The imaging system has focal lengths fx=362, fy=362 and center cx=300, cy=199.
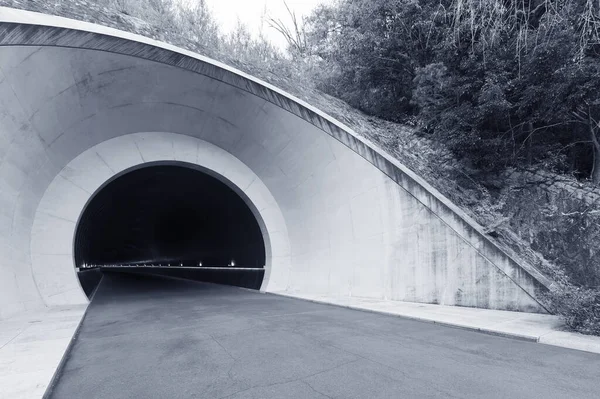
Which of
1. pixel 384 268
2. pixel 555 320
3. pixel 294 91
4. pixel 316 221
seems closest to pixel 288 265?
pixel 316 221

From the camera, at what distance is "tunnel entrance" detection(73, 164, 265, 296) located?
667 inches

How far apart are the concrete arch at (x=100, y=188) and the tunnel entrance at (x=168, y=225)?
0.77 metres

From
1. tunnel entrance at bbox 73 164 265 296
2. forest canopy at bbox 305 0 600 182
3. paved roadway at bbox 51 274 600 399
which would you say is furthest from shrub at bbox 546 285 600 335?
tunnel entrance at bbox 73 164 265 296

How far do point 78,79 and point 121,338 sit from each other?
6.56 meters

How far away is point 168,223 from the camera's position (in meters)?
28.0

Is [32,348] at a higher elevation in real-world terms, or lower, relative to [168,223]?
lower

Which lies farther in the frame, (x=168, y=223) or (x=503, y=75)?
(x=168, y=223)

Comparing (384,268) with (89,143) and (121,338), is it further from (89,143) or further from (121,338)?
(89,143)

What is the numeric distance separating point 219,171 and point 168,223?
16.8m

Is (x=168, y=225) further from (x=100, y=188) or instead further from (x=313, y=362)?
(x=313, y=362)

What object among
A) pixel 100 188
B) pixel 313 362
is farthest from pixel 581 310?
pixel 100 188

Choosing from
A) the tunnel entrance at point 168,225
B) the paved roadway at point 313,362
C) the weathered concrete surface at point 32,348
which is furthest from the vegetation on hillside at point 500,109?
the weathered concrete surface at point 32,348

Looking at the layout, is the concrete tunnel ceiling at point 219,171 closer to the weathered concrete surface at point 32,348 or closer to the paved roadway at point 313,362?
the weathered concrete surface at point 32,348

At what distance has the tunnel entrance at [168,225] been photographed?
16.9 meters
